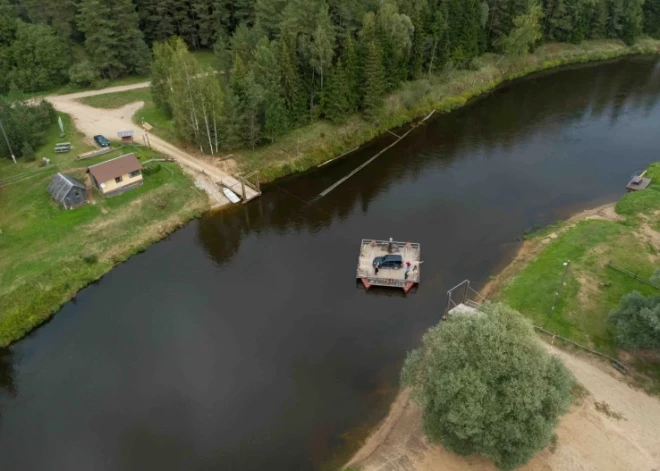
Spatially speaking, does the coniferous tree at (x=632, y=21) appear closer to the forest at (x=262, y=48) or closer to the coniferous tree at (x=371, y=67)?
the forest at (x=262, y=48)

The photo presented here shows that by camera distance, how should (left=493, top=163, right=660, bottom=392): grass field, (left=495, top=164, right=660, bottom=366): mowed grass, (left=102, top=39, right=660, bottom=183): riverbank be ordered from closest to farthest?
(left=493, top=163, right=660, bottom=392): grass field, (left=495, top=164, right=660, bottom=366): mowed grass, (left=102, top=39, right=660, bottom=183): riverbank

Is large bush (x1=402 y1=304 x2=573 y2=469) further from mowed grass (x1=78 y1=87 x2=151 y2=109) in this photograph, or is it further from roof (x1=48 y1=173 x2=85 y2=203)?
mowed grass (x1=78 y1=87 x2=151 y2=109)

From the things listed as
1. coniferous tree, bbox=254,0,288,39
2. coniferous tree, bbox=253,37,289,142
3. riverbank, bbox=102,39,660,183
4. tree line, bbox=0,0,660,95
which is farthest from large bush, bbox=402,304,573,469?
coniferous tree, bbox=254,0,288,39

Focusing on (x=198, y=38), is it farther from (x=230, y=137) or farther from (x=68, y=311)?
(x=68, y=311)

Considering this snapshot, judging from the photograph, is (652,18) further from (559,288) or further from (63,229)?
(63,229)

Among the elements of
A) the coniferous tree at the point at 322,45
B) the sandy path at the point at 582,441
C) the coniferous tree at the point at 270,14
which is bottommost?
the sandy path at the point at 582,441

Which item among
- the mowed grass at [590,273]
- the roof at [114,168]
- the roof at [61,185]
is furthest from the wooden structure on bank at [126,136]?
the mowed grass at [590,273]
